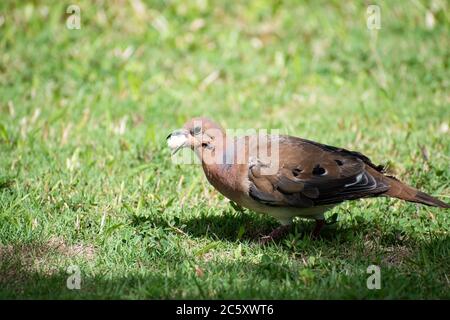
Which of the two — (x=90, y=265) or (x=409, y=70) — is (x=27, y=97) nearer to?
(x=90, y=265)

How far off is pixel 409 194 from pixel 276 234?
97cm

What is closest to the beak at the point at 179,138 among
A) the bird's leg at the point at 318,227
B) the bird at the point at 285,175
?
the bird at the point at 285,175

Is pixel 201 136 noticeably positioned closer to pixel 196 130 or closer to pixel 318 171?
pixel 196 130

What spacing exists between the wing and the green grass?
371 millimetres

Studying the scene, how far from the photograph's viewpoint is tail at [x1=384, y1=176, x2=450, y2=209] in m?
4.57

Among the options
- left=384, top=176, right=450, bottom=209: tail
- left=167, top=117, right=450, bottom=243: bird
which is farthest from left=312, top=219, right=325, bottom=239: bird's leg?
left=384, top=176, right=450, bottom=209: tail

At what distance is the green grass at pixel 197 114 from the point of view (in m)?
4.43

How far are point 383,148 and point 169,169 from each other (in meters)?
2.01

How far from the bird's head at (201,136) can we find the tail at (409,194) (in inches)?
47.6

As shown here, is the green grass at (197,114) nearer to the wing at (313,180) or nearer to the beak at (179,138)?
the wing at (313,180)

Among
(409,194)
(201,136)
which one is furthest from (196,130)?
(409,194)

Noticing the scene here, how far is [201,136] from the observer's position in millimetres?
4949

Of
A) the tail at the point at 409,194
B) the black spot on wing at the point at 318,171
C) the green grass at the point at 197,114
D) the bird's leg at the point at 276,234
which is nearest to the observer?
the green grass at the point at 197,114

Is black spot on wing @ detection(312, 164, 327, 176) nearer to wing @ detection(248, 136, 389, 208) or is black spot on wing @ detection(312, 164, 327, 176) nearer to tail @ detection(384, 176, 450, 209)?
wing @ detection(248, 136, 389, 208)
